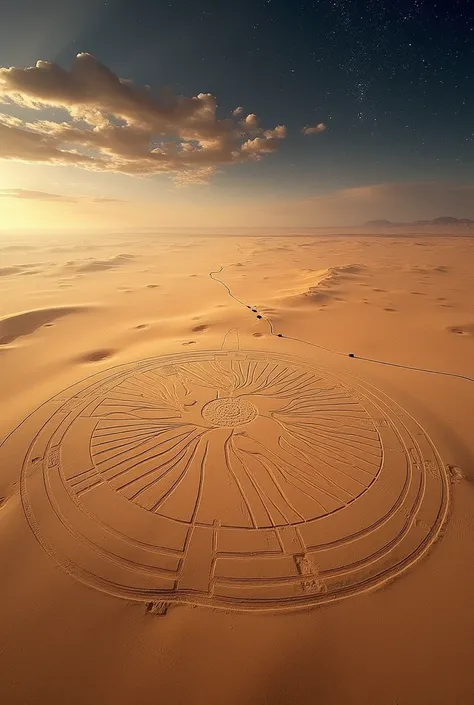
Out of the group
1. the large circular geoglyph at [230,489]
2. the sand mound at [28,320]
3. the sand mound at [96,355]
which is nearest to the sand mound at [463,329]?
the large circular geoglyph at [230,489]

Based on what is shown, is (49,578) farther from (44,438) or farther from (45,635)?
(44,438)

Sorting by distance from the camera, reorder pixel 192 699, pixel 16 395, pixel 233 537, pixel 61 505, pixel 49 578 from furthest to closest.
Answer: pixel 16 395
pixel 61 505
pixel 233 537
pixel 49 578
pixel 192 699

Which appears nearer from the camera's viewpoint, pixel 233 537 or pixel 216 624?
pixel 216 624

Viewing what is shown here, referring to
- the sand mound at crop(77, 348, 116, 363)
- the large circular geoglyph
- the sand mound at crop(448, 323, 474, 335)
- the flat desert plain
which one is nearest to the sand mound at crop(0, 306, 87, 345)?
the flat desert plain

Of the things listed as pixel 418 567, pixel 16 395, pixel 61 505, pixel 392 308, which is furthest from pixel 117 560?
pixel 392 308

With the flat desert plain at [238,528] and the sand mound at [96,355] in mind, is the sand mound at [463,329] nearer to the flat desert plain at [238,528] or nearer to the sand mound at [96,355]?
the flat desert plain at [238,528]

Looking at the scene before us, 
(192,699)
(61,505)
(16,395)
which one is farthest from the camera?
(16,395)

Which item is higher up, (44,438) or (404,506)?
(44,438)
